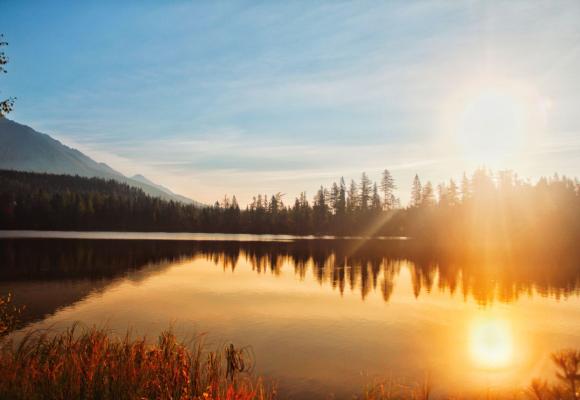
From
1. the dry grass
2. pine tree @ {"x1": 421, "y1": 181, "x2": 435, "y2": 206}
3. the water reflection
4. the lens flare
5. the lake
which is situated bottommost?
the lens flare

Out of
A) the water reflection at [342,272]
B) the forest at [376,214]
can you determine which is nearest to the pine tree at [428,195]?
the forest at [376,214]

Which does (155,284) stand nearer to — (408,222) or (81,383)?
(81,383)

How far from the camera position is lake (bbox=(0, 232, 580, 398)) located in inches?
717

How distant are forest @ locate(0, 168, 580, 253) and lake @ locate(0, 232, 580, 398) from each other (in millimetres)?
57862

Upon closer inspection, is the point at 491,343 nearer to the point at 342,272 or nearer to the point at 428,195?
the point at 342,272

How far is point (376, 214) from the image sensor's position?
152000mm

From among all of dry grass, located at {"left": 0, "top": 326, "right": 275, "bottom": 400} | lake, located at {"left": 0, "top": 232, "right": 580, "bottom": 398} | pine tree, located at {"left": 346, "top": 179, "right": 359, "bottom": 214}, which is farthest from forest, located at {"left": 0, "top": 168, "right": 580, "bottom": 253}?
dry grass, located at {"left": 0, "top": 326, "right": 275, "bottom": 400}

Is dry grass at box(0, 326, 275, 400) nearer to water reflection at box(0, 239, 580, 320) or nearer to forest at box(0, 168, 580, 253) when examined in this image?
water reflection at box(0, 239, 580, 320)

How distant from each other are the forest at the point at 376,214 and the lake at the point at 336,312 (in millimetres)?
57862

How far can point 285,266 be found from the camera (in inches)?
2199

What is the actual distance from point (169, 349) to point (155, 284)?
84.9 ft

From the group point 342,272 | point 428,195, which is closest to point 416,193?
point 428,195

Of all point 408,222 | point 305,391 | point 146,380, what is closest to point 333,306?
point 305,391

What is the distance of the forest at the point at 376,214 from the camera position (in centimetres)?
10694
